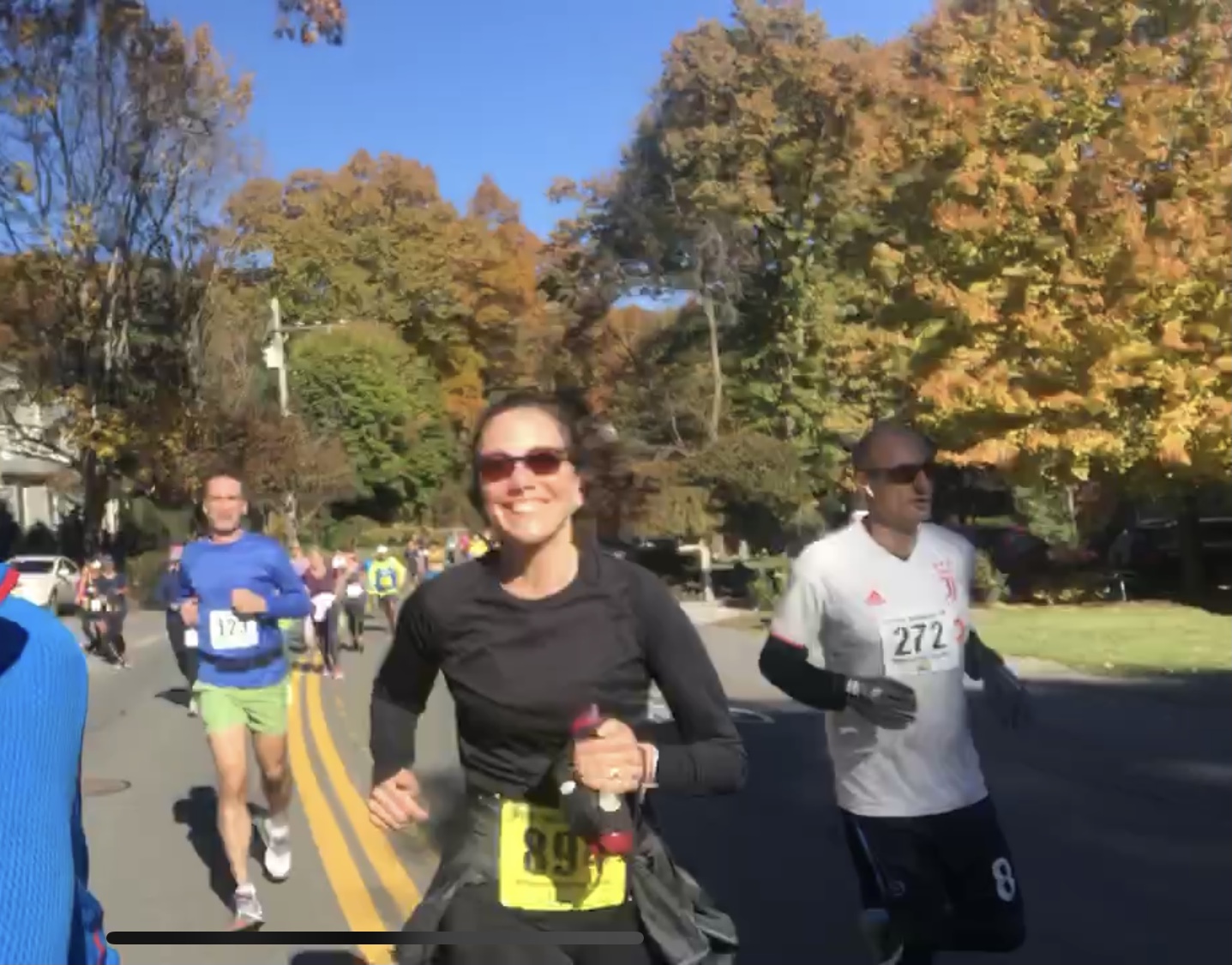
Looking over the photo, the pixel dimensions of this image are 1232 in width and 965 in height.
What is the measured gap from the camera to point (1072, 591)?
27.0m

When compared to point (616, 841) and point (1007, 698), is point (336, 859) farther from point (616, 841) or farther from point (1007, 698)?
point (616, 841)

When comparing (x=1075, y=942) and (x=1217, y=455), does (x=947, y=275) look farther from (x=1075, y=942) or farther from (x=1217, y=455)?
(x=1075, y=942)

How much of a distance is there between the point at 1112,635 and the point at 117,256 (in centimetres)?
2461

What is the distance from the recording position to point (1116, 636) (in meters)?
20.3

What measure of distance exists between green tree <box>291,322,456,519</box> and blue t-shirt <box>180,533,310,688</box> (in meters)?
49.4

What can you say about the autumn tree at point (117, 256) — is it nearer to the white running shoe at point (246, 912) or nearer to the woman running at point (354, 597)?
the woman running at point (354, 597)

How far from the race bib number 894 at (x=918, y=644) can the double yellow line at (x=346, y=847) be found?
174 cm

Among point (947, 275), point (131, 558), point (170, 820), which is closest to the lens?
point (170, 820)

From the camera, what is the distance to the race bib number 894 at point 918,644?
15.2ft

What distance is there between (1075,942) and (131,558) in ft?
120

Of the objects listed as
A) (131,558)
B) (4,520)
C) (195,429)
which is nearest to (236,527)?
(4,520)

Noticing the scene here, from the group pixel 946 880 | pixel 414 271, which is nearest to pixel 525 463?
pixel 946 880

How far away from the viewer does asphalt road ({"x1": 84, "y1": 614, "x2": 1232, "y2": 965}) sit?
6.52 metres

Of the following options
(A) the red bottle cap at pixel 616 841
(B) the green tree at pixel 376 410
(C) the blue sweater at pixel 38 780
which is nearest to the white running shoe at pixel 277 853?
(A) the red bottle cap at pixel 616 841
